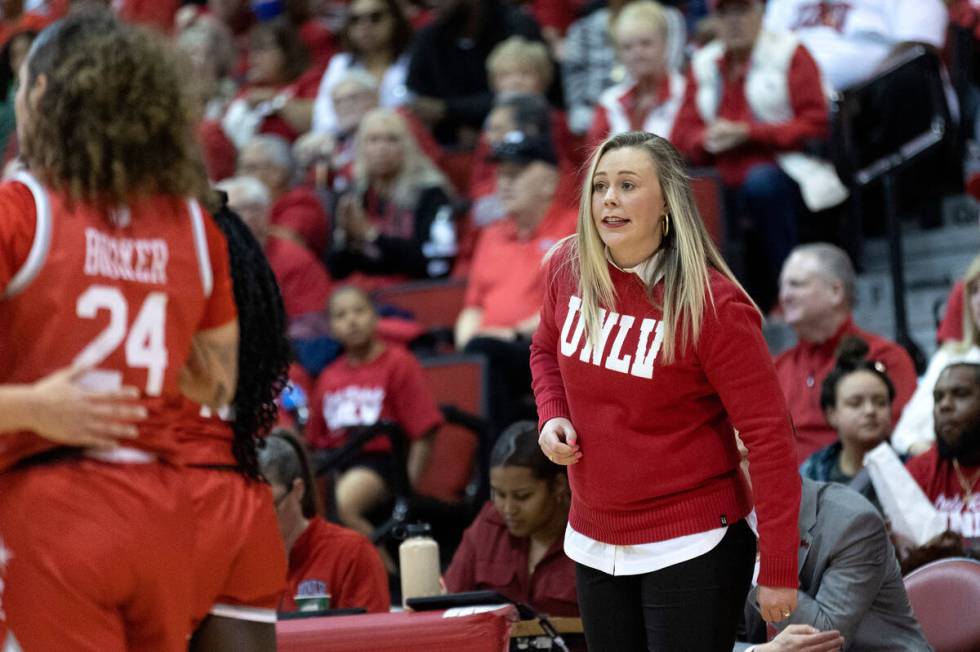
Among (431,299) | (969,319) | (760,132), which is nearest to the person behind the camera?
(969,319)

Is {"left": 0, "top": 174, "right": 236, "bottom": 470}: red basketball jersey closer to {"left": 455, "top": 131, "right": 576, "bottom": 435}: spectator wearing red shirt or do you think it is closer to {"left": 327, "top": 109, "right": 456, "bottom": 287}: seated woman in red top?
{"left": 455, "top": 131, "right": 576, "bottom": 435}: spectator wearing red shirt

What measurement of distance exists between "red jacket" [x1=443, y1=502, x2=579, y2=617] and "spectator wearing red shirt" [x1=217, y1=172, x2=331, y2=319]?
124 inches

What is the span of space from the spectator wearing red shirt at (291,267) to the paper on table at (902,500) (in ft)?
11.6

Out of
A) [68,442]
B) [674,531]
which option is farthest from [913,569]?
[68,442]

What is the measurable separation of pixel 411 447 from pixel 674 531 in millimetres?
3777

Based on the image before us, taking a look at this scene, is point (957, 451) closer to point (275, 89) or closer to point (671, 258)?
point (671, 258)

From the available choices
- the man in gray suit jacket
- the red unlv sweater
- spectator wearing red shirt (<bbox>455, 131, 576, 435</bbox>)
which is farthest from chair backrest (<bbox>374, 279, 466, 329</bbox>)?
the red unlv sweater

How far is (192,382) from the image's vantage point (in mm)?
2834

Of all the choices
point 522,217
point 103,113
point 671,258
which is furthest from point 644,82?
point 103,113

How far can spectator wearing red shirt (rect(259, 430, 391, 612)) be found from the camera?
15.1ft

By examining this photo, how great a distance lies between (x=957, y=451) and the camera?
514cm

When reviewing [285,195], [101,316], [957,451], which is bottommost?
[957,451]

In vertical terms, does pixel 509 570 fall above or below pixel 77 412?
below

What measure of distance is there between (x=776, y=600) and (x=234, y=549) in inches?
44.2
